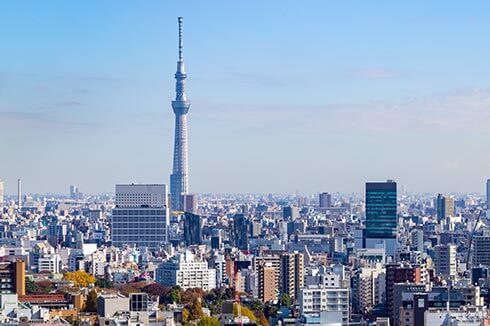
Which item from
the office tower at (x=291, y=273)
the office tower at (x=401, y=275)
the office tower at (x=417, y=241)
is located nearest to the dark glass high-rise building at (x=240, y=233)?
the office tower at (x=417, y=241)

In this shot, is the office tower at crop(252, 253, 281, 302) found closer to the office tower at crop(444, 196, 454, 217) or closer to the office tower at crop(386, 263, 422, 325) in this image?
Answer: the office tower at crop(386, 263, 422, 325)

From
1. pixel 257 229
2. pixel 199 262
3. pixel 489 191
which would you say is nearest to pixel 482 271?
pixel 199 262

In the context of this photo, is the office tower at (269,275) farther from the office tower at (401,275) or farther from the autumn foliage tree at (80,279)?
the autumn foliage tree at (80,279)

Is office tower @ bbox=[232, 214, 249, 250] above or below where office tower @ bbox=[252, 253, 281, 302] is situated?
above

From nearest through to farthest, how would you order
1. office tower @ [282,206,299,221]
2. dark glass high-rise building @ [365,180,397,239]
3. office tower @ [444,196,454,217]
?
dark glass high-rise building @ [365,180,397,239] < office tower @ [444,196,454,217] < office tower @ [282,206,299,221]

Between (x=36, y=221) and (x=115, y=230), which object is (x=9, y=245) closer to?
(x=115, y=230)

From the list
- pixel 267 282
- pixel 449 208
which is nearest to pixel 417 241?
pixel 267 282

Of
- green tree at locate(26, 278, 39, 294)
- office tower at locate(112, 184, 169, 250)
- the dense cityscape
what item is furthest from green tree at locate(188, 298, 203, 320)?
office tower at locate(112, 184, 169, 250)
